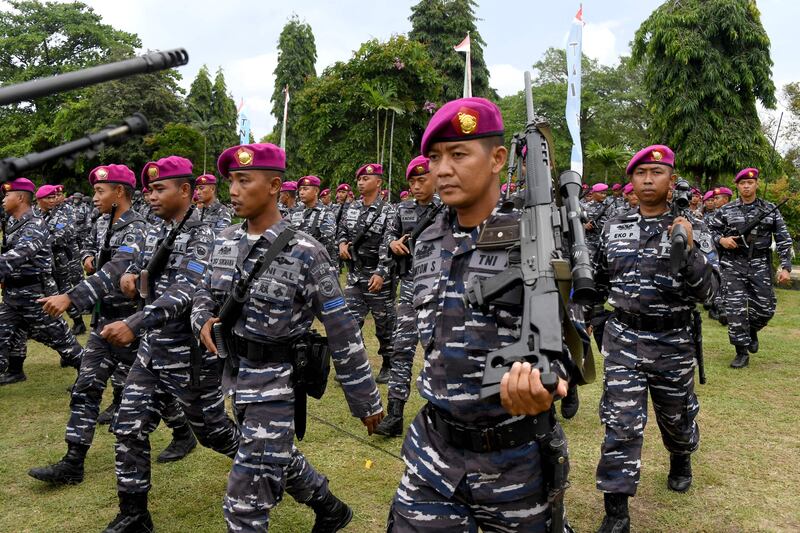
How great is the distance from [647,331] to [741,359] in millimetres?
5315

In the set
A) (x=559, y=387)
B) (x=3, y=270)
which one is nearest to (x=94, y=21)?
(x=3, y=270)

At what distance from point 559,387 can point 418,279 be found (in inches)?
33.3

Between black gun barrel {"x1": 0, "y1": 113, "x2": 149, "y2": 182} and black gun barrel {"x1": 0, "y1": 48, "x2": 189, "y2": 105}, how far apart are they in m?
0.11

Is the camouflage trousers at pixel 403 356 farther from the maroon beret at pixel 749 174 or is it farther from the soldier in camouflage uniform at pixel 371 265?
the maroon beret at pixel 749 174

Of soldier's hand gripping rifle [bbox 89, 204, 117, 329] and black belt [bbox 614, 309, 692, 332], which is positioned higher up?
soldier's hand gripping rifle [bbox 89, 204, 117, 329]

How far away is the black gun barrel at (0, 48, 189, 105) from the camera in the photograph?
4.20 feet

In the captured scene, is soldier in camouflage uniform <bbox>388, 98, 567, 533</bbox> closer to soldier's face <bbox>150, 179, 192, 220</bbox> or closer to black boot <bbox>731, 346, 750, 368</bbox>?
soldier's face <bbox>150, 179, 192, 220</bbox>

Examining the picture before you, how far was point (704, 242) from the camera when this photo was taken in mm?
4168

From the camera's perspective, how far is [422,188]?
6621mm

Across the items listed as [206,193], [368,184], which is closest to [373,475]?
[368,184]

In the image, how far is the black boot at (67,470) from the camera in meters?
4.59

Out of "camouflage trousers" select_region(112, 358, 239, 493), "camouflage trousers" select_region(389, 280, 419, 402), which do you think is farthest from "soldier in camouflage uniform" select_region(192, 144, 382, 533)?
"camouflage trousers" select_region(389, 280, 419, 402)

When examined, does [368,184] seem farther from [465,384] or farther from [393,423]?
[465,384]

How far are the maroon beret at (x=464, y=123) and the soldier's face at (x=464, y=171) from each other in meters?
0.03
